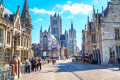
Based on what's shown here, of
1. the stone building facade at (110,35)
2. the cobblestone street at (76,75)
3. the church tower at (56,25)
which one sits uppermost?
the church tower at (56,25)

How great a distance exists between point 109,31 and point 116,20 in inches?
108

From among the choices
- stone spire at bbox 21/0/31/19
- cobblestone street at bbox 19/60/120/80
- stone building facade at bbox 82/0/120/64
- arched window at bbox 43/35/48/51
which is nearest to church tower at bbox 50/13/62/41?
arched window at bbox 43/35/48/51

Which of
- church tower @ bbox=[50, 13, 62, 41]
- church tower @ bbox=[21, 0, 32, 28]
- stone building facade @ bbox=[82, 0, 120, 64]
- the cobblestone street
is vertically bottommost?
the cobblestone street

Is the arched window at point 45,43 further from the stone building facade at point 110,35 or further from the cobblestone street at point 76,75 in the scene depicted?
the cobblestone street at point 76,75

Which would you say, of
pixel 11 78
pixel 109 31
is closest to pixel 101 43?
pixel 109 31

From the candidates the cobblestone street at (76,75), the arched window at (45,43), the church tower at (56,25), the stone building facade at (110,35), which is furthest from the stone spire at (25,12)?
the church tower at (56,25)

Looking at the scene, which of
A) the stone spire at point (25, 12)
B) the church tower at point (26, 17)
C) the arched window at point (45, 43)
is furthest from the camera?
the arched window at point (45, 43)

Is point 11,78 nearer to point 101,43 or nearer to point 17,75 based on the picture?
point 17,75

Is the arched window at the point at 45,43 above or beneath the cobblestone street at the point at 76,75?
above

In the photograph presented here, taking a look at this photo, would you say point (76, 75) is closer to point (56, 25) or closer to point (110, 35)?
point (110, 35)

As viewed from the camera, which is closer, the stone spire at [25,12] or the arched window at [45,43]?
the stone spire at [25,12]

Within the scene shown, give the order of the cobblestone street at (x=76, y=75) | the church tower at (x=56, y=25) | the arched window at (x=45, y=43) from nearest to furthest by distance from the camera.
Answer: the cobblestone street at (x=76, y=75) < the arched window at (x=45, y=43) < the church tower at (x=56, y=25)

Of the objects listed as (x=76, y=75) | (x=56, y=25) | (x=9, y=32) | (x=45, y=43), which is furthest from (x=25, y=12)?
(x=56, y=25)

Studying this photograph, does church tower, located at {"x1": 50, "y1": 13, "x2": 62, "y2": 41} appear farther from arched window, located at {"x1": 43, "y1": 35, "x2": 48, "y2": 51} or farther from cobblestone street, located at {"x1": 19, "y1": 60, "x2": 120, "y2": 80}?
cobblestone street, located at {"x1": 19, "y1": 60, "x2": 120, "y2": 80}
